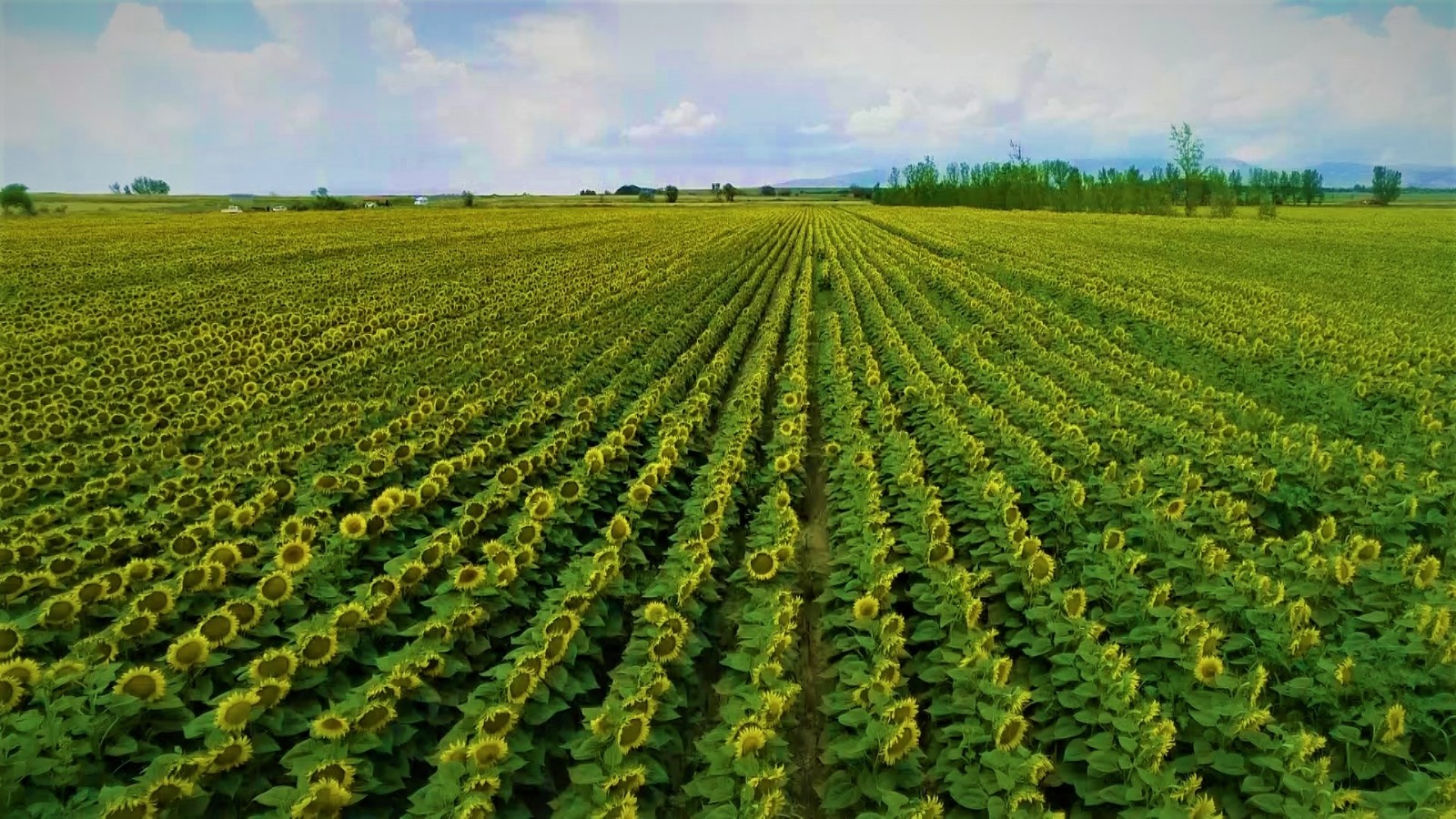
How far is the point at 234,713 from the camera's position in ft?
10.2

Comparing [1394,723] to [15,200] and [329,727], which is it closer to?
[329,727]

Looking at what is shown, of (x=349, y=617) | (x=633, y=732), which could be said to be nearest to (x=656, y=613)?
(x=633, y=732)

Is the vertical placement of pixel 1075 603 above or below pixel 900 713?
above

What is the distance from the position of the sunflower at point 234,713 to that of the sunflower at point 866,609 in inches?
119

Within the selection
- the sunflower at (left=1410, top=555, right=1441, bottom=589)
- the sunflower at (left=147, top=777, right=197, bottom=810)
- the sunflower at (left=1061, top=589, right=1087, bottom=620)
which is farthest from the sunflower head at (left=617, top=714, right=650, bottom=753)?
the sunflower at (left=1410, top=555, right=1441, bottom=589)

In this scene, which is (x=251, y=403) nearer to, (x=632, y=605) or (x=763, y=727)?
(x=632, y=605)

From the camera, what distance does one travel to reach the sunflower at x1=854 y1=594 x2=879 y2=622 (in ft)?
14.0

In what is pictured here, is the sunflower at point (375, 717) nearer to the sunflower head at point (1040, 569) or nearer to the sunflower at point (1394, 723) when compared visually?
the sunflower head at point (1040, 569)

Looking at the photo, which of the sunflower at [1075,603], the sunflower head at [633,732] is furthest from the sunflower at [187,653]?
the sunflower at [1075,603]

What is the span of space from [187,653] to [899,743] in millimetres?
3400

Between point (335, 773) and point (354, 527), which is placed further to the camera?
point (354, 527)

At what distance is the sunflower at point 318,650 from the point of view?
357 centimetres

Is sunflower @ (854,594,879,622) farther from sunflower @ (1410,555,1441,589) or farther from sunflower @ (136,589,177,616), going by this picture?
sunflower @ (136,589,177,616)

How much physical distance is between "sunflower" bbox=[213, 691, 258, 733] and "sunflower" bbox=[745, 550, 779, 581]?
109 inches
